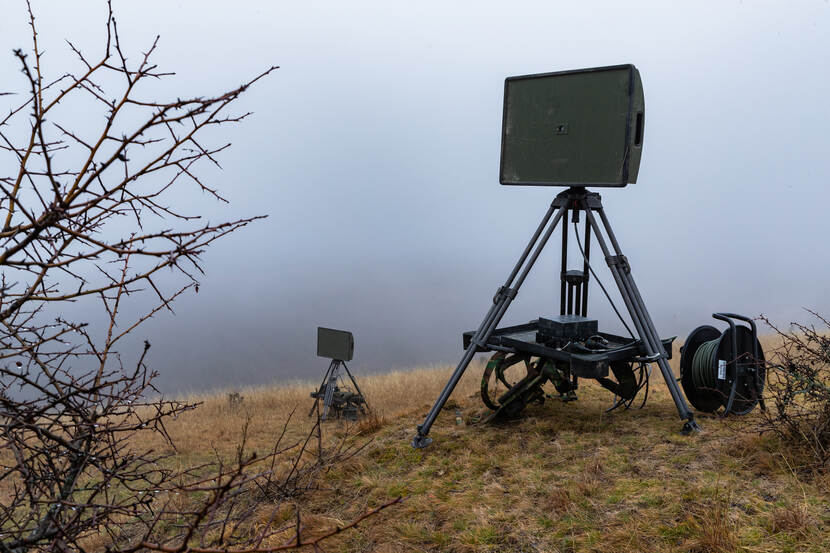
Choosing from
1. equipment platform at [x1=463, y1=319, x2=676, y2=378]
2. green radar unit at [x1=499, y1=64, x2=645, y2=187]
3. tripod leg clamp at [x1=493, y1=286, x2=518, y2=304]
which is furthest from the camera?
tripod leg clamp at [x1=493, y1=286, x2=518, y2=304]

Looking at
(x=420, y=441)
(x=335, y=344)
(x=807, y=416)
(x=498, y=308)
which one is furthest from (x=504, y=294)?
(x=335, y=344)

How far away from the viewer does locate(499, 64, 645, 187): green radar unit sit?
7242 mm

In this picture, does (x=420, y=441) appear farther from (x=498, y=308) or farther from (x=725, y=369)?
(x=725, y=369)

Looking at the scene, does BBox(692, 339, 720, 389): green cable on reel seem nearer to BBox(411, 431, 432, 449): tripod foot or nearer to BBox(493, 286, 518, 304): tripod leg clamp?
BBox(493, 286, 518, 304): tripod leg clamp

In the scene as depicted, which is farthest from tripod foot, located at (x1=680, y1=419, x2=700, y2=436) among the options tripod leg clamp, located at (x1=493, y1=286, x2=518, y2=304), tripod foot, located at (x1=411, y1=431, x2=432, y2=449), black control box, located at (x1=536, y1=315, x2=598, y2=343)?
tripod foot, located at (x1=411, y1=431, x2=432, y2=449)

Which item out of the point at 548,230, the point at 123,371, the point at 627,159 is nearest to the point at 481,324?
the point at 548,230

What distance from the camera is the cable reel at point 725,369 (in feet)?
24.8

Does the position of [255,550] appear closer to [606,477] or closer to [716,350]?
[606,477]

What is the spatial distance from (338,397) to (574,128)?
7307 millimetres

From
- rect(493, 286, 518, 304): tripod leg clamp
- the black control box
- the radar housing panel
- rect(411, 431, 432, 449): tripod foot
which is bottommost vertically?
rect(411, 431, 432, 449): tripod foot

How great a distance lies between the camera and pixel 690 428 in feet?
24.0

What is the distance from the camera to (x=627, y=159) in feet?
23.7

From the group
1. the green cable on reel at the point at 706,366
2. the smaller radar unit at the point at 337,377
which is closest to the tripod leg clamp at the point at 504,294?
the green cable on reel at the point at 706,366

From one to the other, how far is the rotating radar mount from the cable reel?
0.5 inches
